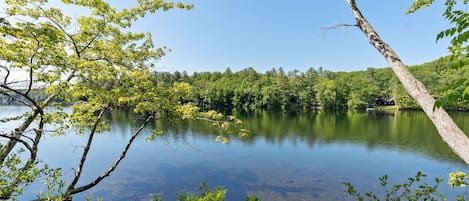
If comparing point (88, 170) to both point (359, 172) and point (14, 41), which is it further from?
point (359, 172)

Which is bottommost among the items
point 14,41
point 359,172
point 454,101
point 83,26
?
point 359,172

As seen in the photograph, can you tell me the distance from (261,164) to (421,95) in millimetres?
11464

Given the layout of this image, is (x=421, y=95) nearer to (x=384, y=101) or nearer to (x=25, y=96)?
(x=25, y=96)

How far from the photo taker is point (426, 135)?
20547mm

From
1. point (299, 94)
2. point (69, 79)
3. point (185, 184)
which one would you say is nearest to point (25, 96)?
point (69, 79)

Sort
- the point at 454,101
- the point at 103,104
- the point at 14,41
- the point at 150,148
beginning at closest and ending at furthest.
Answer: the point at 454,101 < the point at 14,41 < the point at 103,104 < the point at 150,148

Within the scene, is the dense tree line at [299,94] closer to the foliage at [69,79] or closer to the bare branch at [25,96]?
the foliage at [69,79]

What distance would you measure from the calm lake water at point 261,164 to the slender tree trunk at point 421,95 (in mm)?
4979

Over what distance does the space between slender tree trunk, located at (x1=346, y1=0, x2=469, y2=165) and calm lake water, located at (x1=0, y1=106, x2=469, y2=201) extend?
16.3 ft

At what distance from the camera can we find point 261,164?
44.5 feet

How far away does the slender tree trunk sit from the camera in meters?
2.27

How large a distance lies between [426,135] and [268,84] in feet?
132

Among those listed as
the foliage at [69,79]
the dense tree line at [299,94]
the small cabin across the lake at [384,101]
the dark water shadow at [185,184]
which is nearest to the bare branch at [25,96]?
the foliage at [69,79]

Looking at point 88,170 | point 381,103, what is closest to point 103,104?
point 88,170
